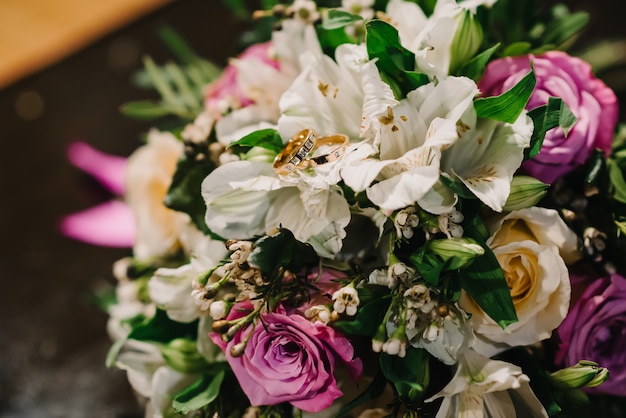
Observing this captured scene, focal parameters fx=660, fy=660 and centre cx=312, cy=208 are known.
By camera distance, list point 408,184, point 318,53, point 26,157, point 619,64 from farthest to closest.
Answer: point 26,157 → point 619,64 → point 318,53 → point 408,184

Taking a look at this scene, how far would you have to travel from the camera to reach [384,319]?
439 mm

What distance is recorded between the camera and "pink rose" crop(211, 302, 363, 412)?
1.51 feet

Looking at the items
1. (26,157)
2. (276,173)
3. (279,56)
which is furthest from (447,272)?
(26,157)

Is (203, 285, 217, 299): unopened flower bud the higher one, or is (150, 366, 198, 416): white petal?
(203, 285, 217, 299): unopened flower bud

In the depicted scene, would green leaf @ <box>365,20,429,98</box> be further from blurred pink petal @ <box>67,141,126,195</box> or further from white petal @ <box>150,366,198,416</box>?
blurred pink petal @ <box>67,141,126,195</box>

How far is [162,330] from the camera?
58 cm

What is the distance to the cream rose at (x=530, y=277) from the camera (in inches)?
18.4

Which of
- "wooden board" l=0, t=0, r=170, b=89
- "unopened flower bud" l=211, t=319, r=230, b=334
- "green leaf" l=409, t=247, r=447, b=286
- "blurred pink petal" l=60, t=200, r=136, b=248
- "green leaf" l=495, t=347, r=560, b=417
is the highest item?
"unopened flower bud" l=211, t=319, r=230, b=334

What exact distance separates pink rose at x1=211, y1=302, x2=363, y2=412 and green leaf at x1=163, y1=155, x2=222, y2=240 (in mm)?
126

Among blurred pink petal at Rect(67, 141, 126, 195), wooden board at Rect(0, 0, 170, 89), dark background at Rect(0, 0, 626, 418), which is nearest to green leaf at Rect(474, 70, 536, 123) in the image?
dark background at Rect(0, 0, 626, 418)

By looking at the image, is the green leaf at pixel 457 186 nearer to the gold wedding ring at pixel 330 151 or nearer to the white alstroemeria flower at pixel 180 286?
the gold wedding ring at pixel 330 151

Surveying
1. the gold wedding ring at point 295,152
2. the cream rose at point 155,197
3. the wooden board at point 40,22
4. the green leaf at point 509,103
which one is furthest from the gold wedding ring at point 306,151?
the wooden board at point 40,22

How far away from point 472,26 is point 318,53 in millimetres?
121

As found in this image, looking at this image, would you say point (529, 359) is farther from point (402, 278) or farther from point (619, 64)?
point (619, 64)
